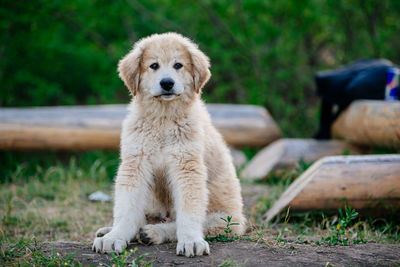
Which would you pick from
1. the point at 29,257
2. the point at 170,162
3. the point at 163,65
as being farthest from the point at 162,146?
the point at 29,257

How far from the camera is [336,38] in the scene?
918 cm

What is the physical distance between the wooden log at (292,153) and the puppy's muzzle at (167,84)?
3.00 m

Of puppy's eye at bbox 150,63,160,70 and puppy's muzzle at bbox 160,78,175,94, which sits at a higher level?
puppy's eye at bbox 150,63,160,70

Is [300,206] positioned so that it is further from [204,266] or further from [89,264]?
[89,264]

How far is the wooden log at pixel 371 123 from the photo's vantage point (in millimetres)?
5129

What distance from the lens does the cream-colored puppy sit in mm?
3207

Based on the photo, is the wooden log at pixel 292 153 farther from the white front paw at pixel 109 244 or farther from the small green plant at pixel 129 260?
the small green plant at pixel 129 260

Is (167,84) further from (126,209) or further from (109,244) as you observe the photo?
(109,244)

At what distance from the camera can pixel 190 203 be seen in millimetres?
3201

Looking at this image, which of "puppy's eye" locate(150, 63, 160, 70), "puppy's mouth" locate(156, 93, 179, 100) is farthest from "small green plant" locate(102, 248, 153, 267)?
"puppy's eye" locate(150, 63, 160, 70)

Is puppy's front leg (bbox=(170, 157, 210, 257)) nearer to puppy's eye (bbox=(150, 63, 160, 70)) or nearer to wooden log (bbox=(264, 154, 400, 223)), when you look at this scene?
puppy's eye (bbox=(150, 63, 160, 70))

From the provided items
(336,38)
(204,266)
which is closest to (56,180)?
(204,266)

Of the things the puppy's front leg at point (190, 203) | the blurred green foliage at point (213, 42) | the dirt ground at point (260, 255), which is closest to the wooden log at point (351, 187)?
the dirt ground at point (260, 255)

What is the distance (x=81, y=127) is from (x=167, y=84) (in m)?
3.72
